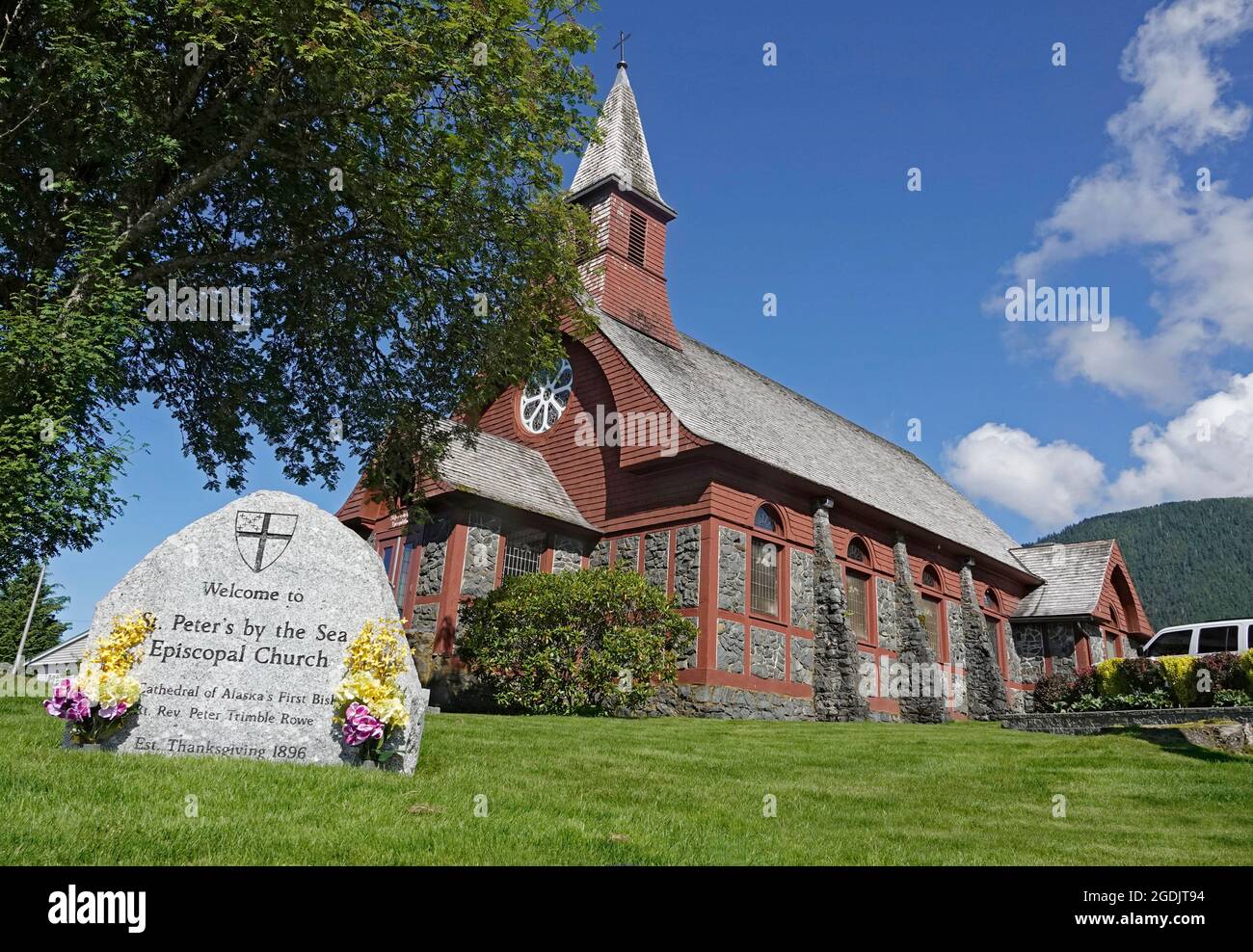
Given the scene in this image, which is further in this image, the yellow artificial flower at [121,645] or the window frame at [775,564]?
the window frame at [775,564]

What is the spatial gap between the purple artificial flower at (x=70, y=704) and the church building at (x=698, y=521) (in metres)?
10.9

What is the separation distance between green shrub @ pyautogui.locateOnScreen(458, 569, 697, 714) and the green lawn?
5.29m

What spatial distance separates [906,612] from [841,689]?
185 inches

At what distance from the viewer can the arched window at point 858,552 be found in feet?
76.9

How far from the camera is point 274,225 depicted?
1620 cm

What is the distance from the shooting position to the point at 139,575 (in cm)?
821

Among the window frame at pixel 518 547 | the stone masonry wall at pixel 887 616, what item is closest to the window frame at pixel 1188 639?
the stone masonry wall at pixel 887 616

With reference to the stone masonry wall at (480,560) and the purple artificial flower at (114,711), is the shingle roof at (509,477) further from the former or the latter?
the purple artificial flower at (114,711)

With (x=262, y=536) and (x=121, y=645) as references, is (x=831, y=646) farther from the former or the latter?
(x=121, y=645)

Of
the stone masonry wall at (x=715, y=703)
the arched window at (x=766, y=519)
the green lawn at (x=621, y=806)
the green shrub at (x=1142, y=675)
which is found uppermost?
the arched window at (x=766, y=519)

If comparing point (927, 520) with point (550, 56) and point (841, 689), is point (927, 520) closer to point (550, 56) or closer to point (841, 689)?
point (841, 689)

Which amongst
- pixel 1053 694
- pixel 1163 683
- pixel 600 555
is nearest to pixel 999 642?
pixel 1053 694

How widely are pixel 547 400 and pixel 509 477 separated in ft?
12.8
